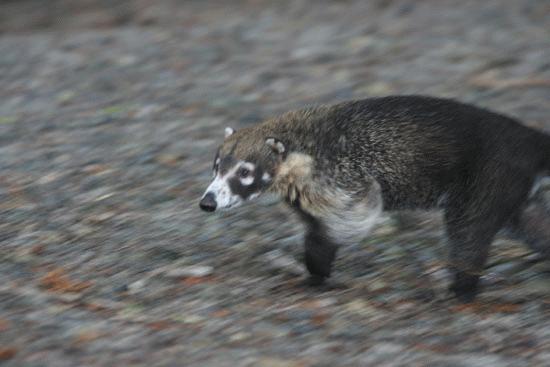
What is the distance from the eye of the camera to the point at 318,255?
664 cm

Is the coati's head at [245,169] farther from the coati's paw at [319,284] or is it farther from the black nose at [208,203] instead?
the coati's paw at [319,284]

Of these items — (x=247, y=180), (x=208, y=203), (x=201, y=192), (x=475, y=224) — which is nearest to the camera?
(x=475, y=224)

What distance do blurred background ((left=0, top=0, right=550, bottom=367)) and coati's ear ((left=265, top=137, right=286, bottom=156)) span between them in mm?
892

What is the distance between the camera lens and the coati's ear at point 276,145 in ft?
21.8

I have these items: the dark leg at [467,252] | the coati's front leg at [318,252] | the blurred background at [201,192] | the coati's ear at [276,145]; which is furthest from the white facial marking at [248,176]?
the dark leg at [467,252]

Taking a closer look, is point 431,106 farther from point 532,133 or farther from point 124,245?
point 124,245

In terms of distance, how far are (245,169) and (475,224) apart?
1551mm

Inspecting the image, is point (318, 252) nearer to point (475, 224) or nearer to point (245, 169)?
point (245, 169)

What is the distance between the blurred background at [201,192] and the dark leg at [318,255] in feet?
0.48

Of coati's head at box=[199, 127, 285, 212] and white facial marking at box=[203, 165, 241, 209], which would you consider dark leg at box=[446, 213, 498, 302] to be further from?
white facial marking at box=[203, 165, 241, 209]

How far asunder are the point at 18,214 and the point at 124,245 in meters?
1.14

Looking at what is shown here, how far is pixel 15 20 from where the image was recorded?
15.2 meters

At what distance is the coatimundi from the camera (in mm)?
6250

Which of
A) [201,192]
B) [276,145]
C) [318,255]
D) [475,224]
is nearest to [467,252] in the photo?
[475,224]
